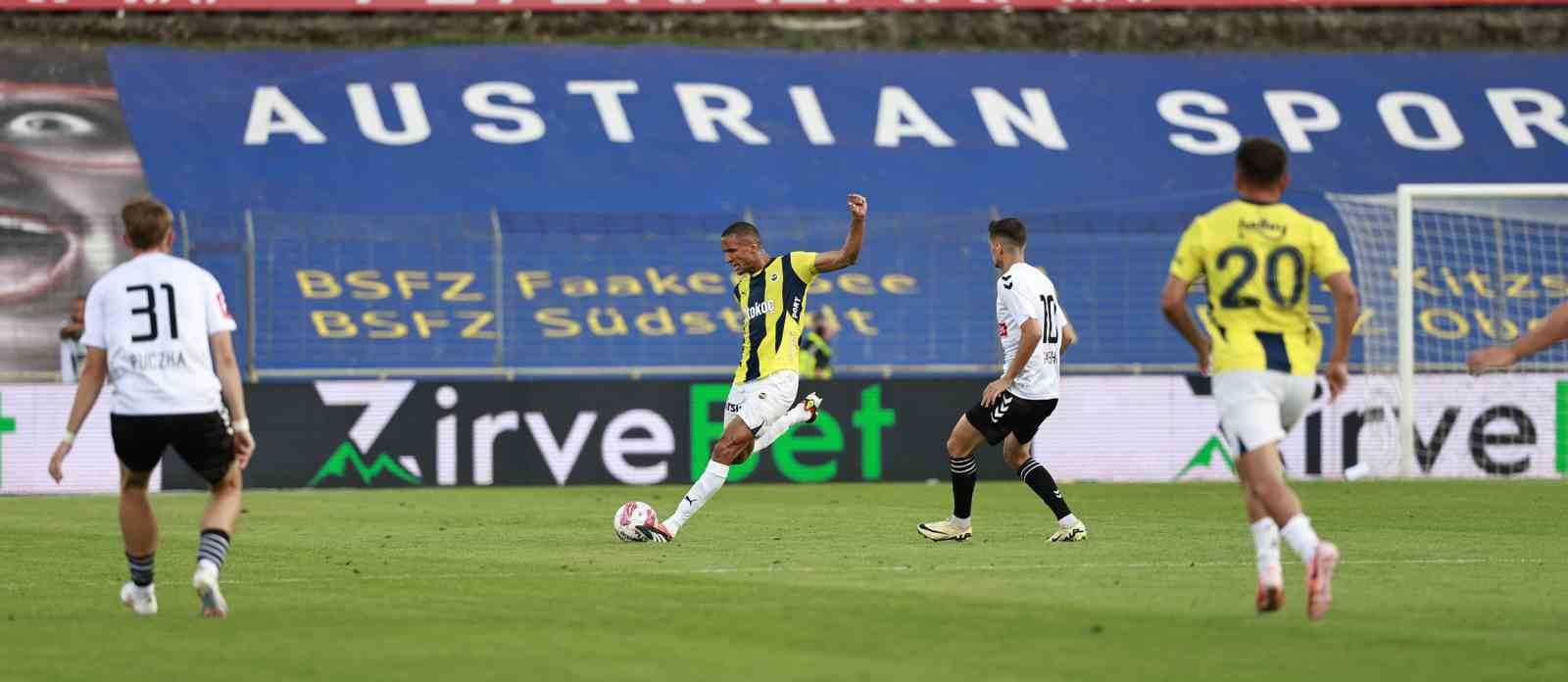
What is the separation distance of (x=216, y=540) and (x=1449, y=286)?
619 inches

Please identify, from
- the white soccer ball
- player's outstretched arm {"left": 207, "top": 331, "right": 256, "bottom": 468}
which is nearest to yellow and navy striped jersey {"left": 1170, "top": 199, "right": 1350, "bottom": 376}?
player's outstretched arm {"left": 207, "top": 331, "right": 256, "bottom": 468}

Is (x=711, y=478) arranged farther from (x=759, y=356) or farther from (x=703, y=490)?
(x=759, y=356)

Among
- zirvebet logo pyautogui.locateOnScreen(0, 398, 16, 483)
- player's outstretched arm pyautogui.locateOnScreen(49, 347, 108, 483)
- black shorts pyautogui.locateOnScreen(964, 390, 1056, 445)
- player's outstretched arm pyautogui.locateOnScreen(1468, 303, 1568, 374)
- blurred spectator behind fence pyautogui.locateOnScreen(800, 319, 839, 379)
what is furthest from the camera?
blurred spectator behind fence pyautogui.locateOnScreen(800, 319, 839, 379)

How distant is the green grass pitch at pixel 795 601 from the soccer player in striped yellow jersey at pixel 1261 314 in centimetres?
55

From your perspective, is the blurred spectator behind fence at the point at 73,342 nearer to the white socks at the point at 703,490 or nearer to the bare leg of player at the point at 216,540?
the white socks at the point at 703,490

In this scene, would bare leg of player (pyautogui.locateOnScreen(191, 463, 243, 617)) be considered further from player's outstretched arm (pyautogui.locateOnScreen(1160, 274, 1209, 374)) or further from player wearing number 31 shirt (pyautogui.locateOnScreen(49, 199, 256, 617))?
player's outstretched arm (pyautogui.locateOnScreen(1160, 274, 1209, 374))

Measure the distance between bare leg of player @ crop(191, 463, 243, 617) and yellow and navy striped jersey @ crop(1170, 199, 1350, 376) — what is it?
145 inches

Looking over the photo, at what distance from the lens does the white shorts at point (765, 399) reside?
1239 centimetres

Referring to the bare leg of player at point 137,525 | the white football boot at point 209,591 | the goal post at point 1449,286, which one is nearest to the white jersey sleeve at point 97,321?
the bare leg of player at point 137,525

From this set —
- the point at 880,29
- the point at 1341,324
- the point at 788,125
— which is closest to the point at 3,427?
the point at 788,125

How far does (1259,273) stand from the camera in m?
8.28

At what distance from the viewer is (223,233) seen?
25.6 meters

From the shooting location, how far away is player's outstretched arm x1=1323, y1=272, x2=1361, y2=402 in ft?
26.8

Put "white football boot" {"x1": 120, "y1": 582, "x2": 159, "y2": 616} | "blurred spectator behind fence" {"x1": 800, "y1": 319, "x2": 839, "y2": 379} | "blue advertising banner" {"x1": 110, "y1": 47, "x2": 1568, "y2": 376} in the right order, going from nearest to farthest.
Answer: "white football boot" {"x1": 120, "y1": 582, "x2": 159, "y2": 616}, "blurred spectator behind fence" {"x1": 800, "y1": 319, "x2": 839, "y2": 379}, "blue advertising banner" {"x1": 110, "y1": 47, "x2": 1568, "y2": 376}
